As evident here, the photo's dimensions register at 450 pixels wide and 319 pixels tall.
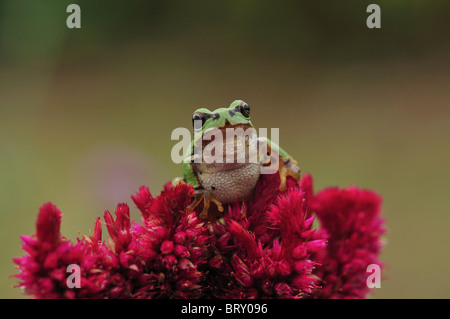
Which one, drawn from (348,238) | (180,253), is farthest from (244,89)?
(180,253)

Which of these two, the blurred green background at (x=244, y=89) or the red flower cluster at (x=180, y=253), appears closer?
the red flower cluster at (x=180, y=253)

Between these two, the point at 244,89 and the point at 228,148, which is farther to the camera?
the point at 244,89

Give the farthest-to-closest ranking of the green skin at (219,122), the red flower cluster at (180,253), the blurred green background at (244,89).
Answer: the blurred green background at (244,89) < the green skin at (219,122) < the red flower cluster at (180,253)

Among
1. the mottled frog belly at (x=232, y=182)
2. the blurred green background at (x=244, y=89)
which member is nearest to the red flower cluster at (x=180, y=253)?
the mottled frog belly at (x=232, y=182)

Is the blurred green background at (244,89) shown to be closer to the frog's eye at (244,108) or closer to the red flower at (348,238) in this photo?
the red flower at (348,238)

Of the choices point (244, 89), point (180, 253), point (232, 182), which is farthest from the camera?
point (244, 89)

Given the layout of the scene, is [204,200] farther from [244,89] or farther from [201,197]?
[244,89]

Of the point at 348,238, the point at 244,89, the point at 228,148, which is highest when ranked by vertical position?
the point at 244,89
